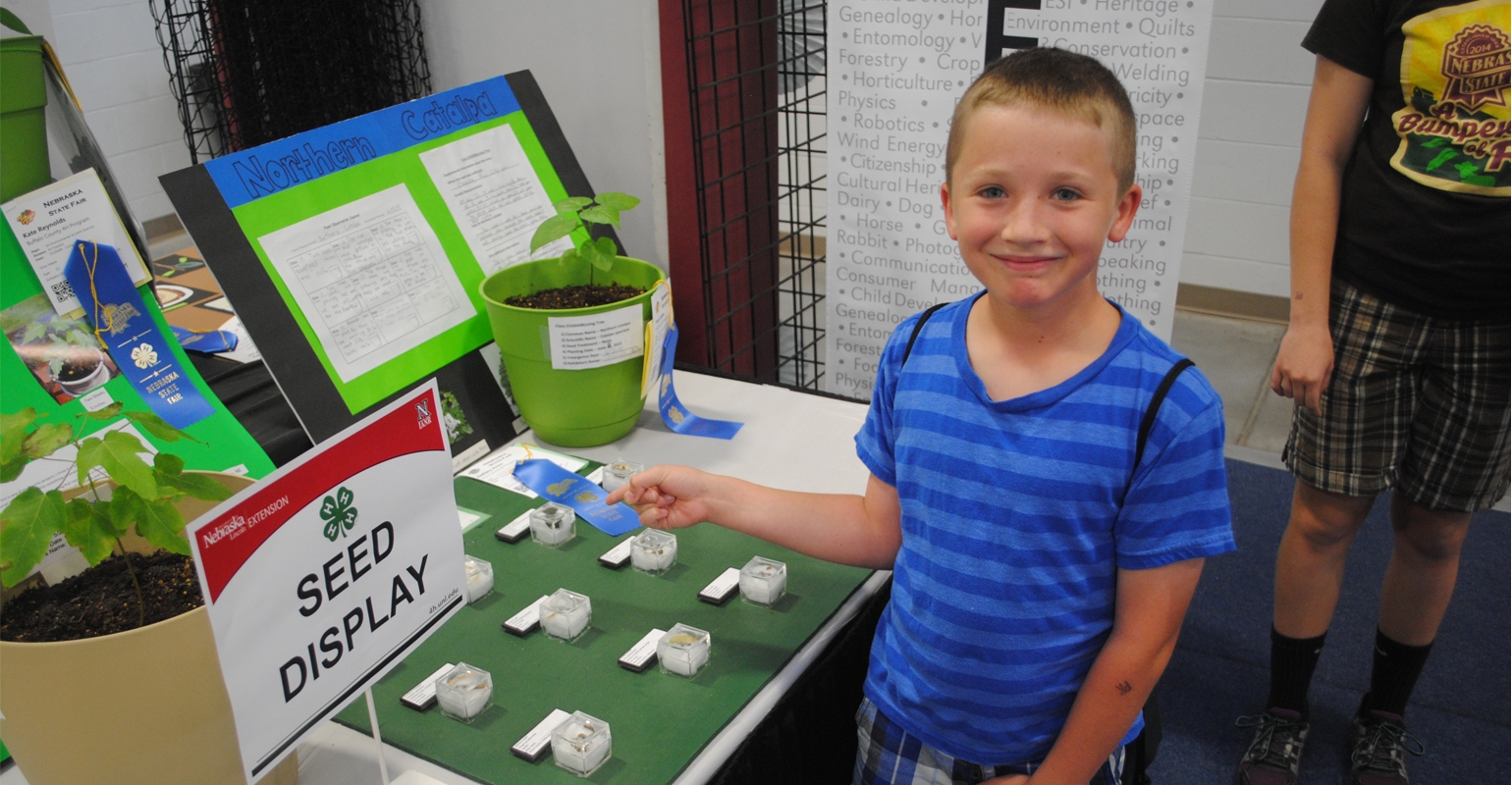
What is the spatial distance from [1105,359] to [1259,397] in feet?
9.47

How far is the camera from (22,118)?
3.67ft

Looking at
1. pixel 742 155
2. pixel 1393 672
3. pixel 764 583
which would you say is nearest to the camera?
pixel 764 583

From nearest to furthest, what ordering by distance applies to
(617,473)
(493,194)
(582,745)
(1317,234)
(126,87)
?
(582,745), (617,473), (1317,234), (493,194), (126,87)

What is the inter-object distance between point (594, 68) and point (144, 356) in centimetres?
84

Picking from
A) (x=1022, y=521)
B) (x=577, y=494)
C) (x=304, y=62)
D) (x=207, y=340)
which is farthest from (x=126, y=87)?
(x=1022, y=521)

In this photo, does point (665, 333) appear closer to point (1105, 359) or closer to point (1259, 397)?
point (1105, 359)

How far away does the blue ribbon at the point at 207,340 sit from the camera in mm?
1644

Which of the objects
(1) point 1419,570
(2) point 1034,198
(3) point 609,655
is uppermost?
(2) point 1034,198

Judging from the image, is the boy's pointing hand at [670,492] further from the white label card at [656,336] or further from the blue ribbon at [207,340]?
the blue ribbon at [207,340]

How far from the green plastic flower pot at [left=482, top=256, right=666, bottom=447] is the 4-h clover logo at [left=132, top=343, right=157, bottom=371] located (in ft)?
1.34

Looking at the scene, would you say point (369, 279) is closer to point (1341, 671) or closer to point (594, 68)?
point (594, 68)

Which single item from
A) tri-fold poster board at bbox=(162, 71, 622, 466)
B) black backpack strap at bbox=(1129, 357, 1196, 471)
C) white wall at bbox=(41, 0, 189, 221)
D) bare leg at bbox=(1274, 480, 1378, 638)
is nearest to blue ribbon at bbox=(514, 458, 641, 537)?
tri-fold poster board at bbox=(162, 71, 622, 466)

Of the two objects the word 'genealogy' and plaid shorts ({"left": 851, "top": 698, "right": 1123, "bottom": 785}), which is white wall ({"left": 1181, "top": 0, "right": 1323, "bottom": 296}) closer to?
the word 'genealogy'

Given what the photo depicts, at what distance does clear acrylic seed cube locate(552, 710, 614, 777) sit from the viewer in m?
0.93
